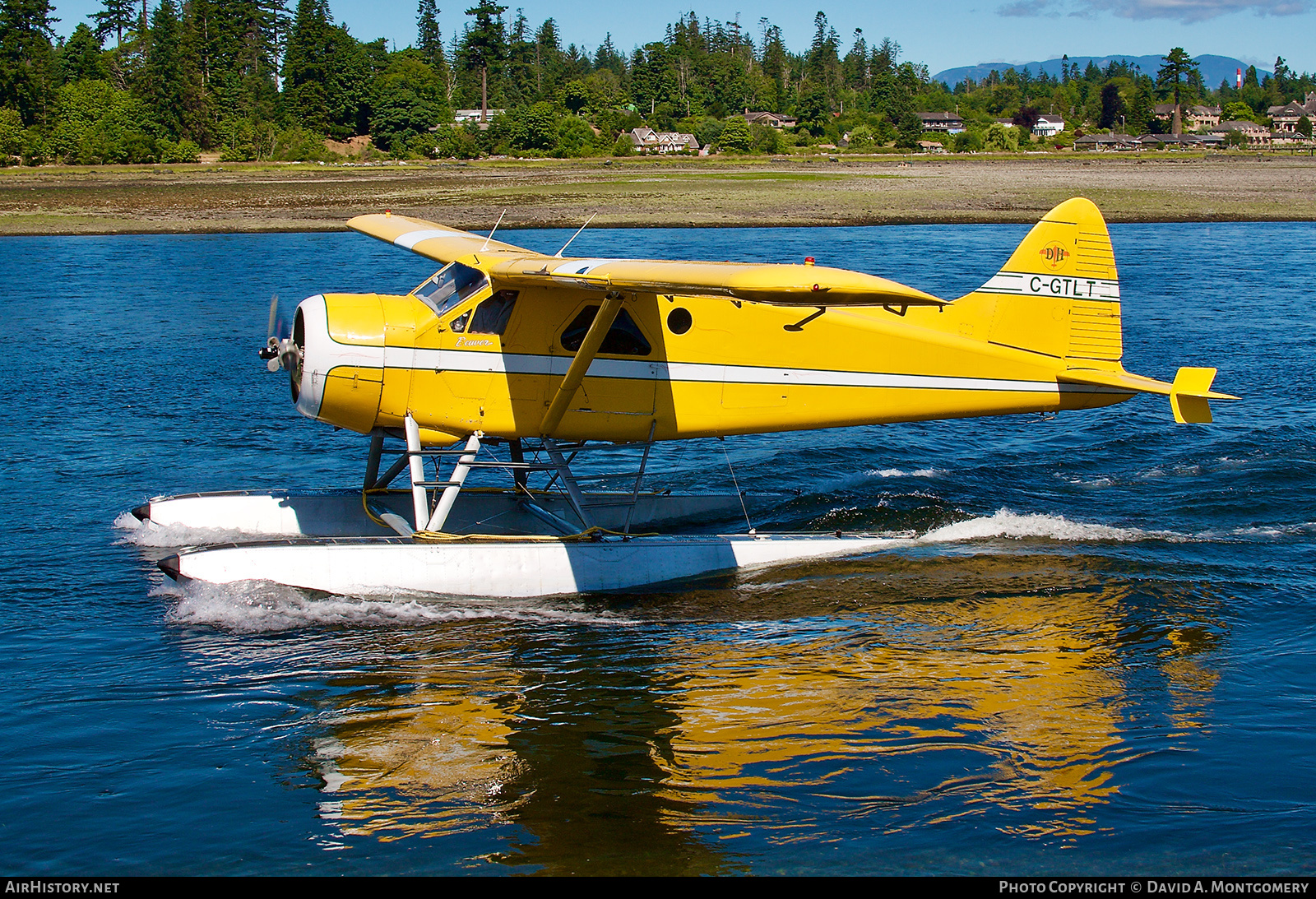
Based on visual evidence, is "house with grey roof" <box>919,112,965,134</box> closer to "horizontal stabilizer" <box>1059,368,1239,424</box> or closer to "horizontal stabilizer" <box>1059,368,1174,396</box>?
"horizontal stabilizer" <box>1059,368,1174,396</box>

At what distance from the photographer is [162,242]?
111 ft

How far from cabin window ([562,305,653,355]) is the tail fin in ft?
11.0

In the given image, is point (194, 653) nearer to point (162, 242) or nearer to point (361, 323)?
point (361, 323)

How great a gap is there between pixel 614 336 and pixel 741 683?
Answer: 3.19m

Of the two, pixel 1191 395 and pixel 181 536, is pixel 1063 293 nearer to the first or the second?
A: pixel 1191 395

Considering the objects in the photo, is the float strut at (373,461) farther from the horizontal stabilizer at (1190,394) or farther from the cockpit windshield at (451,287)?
the horizontal stabilizer at (1190,394)

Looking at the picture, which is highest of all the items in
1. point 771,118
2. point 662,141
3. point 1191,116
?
point 1191,116

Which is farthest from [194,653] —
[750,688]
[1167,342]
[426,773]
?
[1167,342]

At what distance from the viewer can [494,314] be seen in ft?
30.0

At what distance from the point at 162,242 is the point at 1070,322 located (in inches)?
1203

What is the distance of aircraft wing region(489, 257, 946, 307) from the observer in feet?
22.4

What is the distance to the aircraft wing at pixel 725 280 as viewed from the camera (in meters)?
6.83

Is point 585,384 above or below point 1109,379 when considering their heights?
above

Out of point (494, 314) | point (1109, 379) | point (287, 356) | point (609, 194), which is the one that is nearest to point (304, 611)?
point (287, 356)
